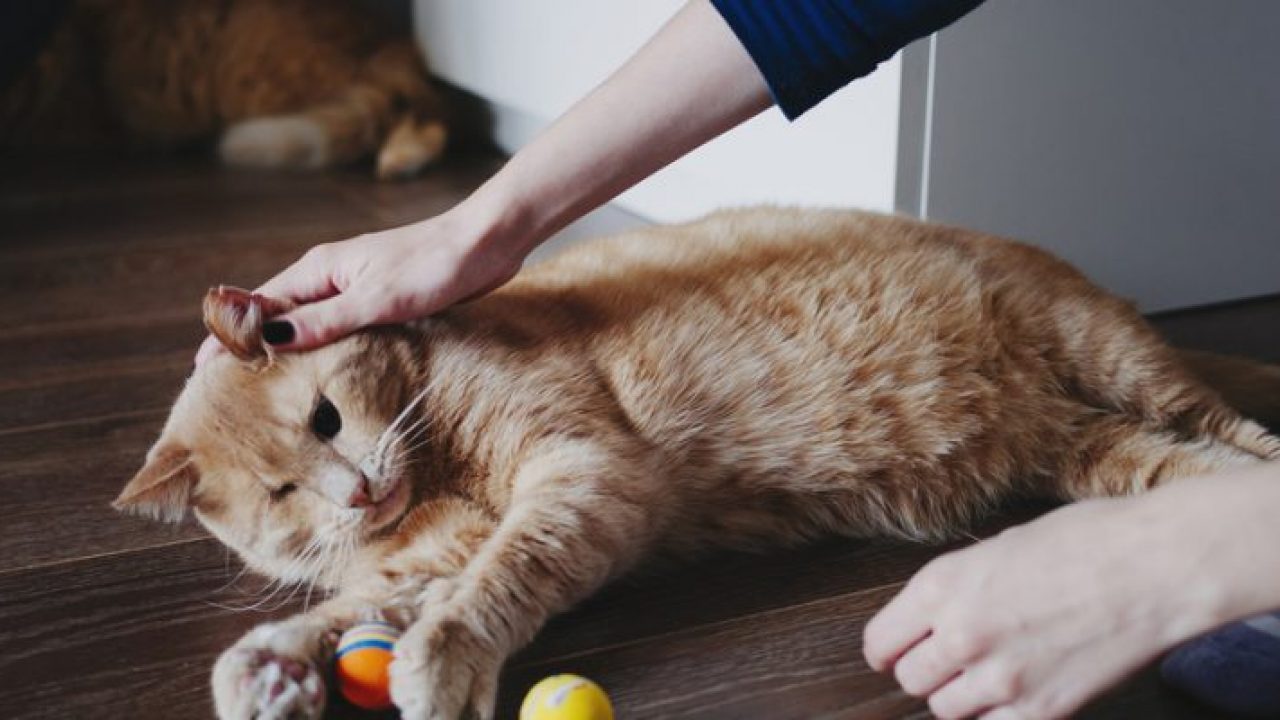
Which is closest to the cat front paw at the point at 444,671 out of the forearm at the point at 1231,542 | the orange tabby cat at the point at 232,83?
the forearm at the point at 1231,542

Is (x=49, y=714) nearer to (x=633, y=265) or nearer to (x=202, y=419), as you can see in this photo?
(x=202, y=419)

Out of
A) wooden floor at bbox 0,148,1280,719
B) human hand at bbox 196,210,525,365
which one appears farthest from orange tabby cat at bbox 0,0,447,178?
human hand at bbox 196,210,525,365

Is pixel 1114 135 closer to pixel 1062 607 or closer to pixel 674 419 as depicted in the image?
pixel 674 419

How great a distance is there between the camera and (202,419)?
1317 millimetres

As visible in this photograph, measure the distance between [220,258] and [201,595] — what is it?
1450 millimetres

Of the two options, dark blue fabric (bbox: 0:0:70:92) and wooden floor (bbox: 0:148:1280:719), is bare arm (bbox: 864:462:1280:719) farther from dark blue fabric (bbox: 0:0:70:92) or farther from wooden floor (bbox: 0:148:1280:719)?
dark blue fabric (bbox: 0:0:70:92)

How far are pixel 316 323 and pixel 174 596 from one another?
12.8 inches

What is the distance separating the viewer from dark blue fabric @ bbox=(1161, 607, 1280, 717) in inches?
39.4

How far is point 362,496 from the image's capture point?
1251 millimetres

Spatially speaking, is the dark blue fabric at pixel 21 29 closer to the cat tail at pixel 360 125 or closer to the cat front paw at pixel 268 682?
the cat tail at pixel 360 125

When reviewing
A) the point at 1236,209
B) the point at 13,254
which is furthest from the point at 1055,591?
the point at 13,254

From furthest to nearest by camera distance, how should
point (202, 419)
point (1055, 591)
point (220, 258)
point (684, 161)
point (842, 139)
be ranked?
point (220, 258) < point (684, 161) < point (842, 139) < point (202, 419) < point (1055, 591)

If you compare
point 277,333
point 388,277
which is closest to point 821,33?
point 388,277

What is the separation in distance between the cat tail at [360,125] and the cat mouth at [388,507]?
2.27m
